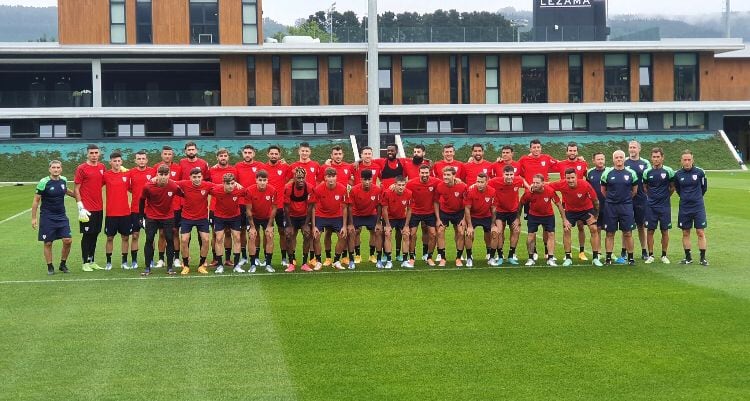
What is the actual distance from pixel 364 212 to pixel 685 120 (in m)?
47.9

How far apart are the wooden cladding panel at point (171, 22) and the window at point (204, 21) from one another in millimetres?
343

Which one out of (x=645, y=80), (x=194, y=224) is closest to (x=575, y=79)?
(x=645, y=80)

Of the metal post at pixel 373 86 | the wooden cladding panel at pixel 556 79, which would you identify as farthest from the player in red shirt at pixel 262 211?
the wooden cladding panel at pixel 556 79

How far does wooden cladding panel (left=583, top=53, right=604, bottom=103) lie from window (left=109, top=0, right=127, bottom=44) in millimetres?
27544

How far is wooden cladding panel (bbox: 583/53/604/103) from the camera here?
60406 mm

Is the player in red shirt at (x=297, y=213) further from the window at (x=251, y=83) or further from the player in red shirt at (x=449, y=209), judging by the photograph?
the window at (x=251, y=83)

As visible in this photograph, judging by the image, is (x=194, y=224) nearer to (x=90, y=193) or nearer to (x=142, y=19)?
(x=90, y=193)

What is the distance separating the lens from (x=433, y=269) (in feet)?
56.3

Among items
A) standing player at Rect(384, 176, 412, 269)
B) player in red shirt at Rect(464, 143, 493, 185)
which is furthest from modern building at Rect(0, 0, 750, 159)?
standing player at Rect(384, 176, 412, 269)

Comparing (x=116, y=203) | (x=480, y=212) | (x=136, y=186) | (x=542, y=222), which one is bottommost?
(x=542, y=222)

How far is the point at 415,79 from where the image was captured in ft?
196

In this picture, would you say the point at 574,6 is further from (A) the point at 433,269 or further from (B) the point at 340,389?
(B) the point at 340,389

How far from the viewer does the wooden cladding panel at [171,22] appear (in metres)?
55.9

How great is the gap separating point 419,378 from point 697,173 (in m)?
9.78
